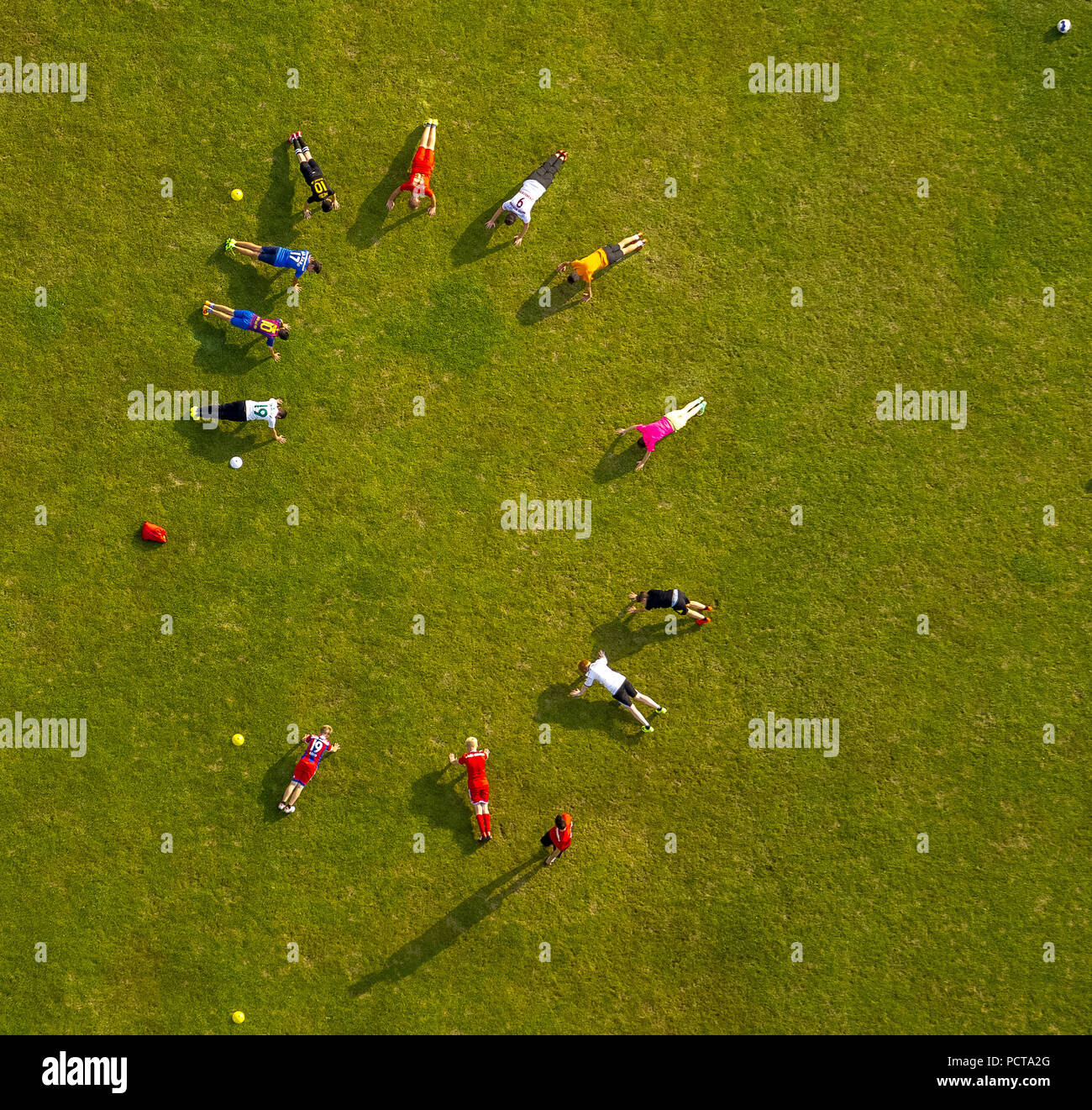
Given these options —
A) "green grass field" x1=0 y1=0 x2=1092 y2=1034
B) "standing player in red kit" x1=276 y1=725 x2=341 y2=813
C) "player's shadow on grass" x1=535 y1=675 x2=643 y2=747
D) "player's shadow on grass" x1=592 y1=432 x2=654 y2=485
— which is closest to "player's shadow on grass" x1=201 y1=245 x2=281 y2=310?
"green grass field" x1=0 y1=0 x2=1092 y2=1034

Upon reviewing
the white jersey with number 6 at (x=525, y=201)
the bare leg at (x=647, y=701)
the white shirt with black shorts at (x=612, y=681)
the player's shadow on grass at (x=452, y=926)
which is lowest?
the player's shadow on grass at (x=452, y=926)

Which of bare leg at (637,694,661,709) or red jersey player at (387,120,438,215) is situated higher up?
red jersey player at (387,120,438,215)

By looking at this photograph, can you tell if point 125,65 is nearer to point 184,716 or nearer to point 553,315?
point 553,315

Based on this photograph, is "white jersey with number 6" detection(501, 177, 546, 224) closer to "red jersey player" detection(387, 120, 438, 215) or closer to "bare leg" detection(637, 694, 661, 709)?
"red jersey player" detection(387, 120, 438, 215)

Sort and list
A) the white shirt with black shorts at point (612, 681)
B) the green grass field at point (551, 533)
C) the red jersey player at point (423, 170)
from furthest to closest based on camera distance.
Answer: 1. the red jersey player at point (423, 170)
2. the green grass field at point (551, 533)
3. the white shirt with black shorts at point (612, 681)

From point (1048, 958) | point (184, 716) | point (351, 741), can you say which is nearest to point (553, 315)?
point (351, 741)

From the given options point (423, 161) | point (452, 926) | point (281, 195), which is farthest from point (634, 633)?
point (281, 195)

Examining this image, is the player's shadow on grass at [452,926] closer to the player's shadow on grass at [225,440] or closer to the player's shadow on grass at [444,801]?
the player's shadow on grass at [444,801]

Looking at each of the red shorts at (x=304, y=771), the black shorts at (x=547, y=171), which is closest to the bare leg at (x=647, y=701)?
the red shorts at (x=304, y=771)
